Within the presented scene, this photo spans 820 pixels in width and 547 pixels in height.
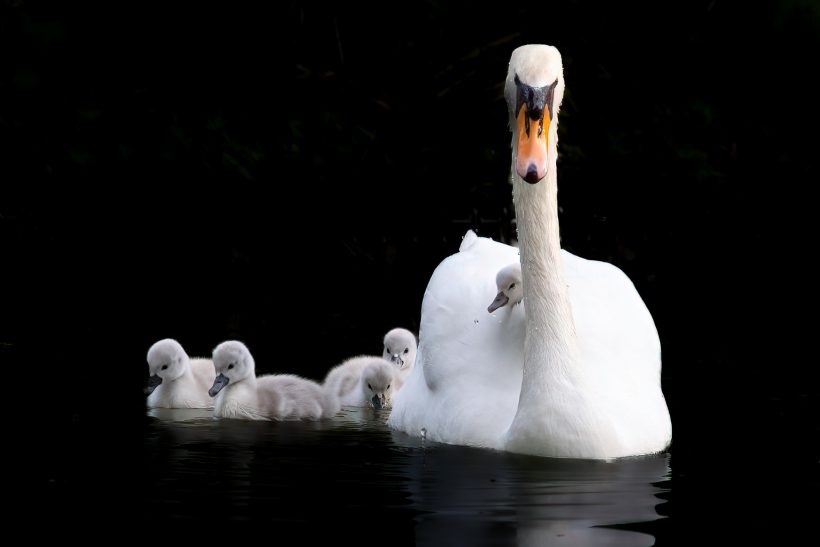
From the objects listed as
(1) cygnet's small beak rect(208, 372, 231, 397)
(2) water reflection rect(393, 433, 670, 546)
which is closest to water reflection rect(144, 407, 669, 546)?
(2) water reflection rect(393, 433, 670, 546)

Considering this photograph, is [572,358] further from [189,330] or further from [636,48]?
[636,48]

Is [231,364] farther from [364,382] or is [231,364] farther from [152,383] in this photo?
[364,382]

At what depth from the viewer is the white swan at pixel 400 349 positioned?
11.0m

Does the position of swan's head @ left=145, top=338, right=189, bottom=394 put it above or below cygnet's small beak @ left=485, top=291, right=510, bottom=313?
below

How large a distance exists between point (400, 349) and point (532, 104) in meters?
3.52

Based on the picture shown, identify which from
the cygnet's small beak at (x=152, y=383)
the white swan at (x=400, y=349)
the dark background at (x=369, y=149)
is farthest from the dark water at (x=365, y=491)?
the dark background at (x=369, y=149)

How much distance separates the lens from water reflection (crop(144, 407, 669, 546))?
636cm

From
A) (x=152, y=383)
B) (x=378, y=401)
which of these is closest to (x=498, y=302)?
(x=378, y=401)

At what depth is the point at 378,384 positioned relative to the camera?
33.9ft

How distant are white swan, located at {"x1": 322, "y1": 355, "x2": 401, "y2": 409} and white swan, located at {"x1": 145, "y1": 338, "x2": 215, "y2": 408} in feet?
2.63

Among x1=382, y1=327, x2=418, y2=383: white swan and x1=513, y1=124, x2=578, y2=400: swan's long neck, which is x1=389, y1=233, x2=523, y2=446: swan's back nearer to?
x1=513, y1=124, x2=578, y2=400: swan's long neck

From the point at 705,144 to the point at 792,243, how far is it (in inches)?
56.2

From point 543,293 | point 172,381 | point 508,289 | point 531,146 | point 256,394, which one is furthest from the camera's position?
point 172,381

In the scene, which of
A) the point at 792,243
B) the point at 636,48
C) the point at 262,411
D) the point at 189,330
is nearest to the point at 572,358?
the point at 262,411
